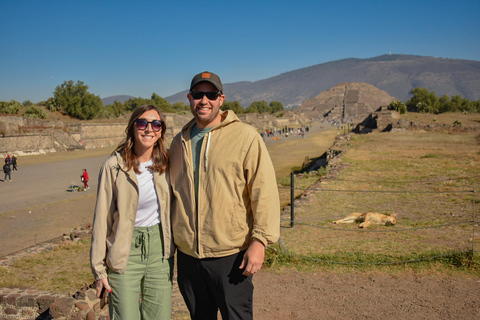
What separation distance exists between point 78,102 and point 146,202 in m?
55.3

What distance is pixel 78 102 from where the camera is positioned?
2069 inches

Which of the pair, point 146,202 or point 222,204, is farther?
point 146,202

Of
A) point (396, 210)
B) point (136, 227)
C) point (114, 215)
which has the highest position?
point (114, 215)

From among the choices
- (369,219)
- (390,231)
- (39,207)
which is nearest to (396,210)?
(369,219)

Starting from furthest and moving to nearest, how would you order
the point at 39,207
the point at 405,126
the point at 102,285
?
the point at 405,126 → the point at 39,207 → the point at 102,285

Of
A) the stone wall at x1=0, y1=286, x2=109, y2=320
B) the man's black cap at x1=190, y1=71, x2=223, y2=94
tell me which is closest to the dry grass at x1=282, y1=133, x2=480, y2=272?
the stone wall at x1=0, y1=286, x2=109, y2=320

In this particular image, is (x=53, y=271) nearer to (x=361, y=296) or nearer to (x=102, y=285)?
(x=102, y=285)

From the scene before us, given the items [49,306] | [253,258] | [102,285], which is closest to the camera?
[253,258]

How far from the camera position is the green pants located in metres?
2.47

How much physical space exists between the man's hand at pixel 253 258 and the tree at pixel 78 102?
54786mm

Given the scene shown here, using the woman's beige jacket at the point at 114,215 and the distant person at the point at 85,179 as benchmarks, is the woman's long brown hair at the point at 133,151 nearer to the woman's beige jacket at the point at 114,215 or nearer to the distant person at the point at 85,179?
the woman's beige jacket at the point at 114,215

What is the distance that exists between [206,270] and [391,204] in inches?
308

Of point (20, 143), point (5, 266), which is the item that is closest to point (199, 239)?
point (5, 266)

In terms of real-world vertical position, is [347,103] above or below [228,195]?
above
